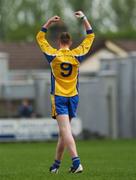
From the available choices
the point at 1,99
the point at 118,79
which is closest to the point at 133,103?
the point at 118,79

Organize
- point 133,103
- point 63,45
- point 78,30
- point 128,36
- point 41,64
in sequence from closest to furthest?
1. point 63,45
2. point 133,103
3. point 41,64
4. point 128,36
5. point 78,30

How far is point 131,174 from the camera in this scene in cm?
1495

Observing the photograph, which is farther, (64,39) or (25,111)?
(25,111)

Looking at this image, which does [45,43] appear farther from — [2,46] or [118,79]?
[2,46]

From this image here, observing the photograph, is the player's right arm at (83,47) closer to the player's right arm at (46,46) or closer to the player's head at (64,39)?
the player's head at (64,39)

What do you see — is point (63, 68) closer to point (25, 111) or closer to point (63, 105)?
point (63, 105)

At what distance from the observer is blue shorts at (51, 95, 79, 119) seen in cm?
1482

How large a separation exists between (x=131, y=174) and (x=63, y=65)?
1.95m

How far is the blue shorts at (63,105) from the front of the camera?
14.8 metres

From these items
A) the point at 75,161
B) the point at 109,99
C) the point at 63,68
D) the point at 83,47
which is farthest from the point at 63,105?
the point at 109,99

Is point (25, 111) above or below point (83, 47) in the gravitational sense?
below

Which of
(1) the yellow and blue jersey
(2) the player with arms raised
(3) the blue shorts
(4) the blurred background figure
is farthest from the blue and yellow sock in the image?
(4) the blurred background figure

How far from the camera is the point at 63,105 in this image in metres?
14.9

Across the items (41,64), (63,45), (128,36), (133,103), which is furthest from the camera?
(128,36)
